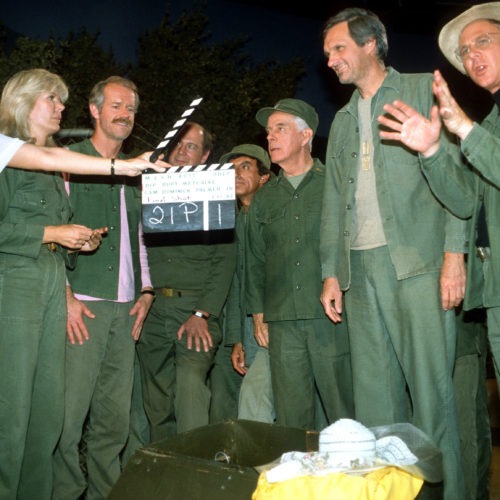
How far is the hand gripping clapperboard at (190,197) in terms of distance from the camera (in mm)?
3717

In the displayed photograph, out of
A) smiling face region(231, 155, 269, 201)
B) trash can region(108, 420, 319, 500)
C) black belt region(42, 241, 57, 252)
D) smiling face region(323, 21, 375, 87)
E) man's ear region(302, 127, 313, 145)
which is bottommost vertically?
trash can region(108, 420, 319, 500)

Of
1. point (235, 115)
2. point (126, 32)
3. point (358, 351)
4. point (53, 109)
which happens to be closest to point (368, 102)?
point (358, 351)

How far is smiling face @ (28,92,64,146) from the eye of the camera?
3992 millimetres

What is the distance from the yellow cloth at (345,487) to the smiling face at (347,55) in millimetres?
2270

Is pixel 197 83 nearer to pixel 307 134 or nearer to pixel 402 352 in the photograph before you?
pixel 307 134

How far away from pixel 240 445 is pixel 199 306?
5.25 feet

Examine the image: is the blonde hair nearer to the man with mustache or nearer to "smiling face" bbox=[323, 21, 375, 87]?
the man with mustache

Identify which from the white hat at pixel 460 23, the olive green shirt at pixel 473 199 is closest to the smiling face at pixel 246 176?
the white hat at pixel 460 23

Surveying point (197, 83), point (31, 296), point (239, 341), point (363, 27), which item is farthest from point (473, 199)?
point (197, 83)

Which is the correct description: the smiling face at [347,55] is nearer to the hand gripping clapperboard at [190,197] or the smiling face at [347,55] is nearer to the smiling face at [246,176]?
the hand gripping clapperboard at [190,197]

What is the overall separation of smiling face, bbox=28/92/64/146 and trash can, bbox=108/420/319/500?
1.95 metres

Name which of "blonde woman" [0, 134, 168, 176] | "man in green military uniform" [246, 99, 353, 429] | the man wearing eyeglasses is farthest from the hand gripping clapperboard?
"man in green military uniform" [246, 99, 353, 429]

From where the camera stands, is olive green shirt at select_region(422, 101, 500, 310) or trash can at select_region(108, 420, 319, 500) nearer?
trash can at select_region(108, 420, 319, 500)

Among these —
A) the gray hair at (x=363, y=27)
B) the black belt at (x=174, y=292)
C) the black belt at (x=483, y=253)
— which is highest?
the gray hair at (x=363, y=27)
